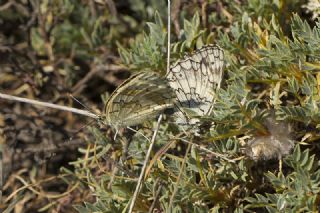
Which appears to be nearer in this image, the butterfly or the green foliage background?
the green foliage background

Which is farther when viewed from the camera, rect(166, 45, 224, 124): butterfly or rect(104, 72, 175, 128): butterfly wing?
rect(166, 45, 224, 124): butterfly

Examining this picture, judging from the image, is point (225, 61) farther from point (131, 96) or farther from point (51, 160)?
point (51, 160)

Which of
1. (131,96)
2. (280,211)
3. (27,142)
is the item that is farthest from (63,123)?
(280,211)

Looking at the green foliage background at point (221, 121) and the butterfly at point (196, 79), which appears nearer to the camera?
the green foliage background at point (221, 121)
